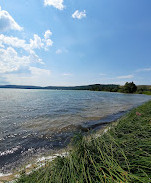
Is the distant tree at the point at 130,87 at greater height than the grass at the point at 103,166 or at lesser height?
greater

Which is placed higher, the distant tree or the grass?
the distant tree

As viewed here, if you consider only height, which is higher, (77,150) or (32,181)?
(77,150)

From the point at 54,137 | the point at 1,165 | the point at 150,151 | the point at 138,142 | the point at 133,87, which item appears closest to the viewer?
the point at 150,151

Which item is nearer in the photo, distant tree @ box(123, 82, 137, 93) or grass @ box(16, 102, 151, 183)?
grass @ box(16, 102, 151, 183)

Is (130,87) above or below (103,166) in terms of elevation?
above

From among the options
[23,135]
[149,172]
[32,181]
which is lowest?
[23,135]

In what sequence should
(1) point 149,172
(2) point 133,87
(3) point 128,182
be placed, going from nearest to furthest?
(3) point 128,182 < (1) point 149,172 < (2) point 133,87

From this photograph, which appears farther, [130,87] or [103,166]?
[130,87]

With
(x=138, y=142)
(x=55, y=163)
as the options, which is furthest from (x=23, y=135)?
(x=138, y=142)

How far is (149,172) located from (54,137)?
6.04 meters

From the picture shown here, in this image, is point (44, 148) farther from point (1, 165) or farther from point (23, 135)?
point (23, 135)

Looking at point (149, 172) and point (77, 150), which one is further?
point (77, 150)

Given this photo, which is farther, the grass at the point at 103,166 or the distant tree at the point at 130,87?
the distant tree at the point at 130,87

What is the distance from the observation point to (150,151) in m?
1.96
